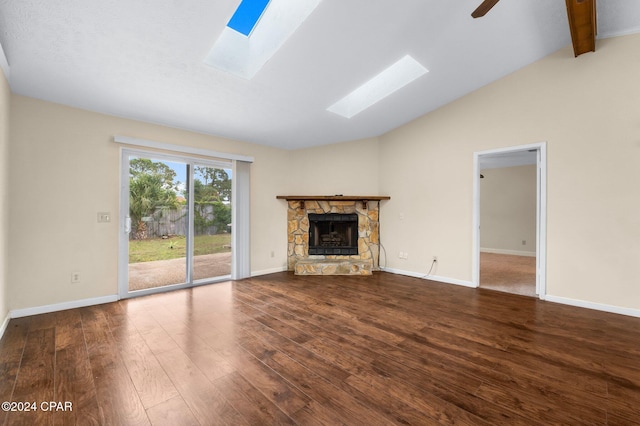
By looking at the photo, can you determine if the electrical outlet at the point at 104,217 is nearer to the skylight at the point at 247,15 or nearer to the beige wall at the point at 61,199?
the beige wall at the point at 61,199

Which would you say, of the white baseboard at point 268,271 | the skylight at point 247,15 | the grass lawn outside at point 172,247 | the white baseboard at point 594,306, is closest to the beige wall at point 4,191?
the grass lawn outside at point 172,247

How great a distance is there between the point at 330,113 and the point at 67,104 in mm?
3313

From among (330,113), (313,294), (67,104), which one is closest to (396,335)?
(313,294)

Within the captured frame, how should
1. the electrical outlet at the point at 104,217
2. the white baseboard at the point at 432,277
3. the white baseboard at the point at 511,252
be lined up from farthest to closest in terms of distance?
1. the white baseboard at the point at 511,252
2. the white baseboard at the point at 432,277
3. the electrical outlet at the point at 104,217

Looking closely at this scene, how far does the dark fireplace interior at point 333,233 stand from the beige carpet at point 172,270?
1.70 metres

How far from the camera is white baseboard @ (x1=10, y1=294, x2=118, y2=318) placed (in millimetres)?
2909

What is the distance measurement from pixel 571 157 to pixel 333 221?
3691 millimetres

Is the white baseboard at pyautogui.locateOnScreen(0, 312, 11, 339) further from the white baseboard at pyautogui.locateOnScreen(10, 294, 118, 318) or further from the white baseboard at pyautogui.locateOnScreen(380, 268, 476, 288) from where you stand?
the white baseboard at pyautogui.locateOnScreen(380, 268, 476, 288)

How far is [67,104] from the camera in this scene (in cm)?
316

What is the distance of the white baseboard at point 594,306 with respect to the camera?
299cm

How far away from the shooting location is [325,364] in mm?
2006

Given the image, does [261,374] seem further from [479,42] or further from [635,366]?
[479,42]

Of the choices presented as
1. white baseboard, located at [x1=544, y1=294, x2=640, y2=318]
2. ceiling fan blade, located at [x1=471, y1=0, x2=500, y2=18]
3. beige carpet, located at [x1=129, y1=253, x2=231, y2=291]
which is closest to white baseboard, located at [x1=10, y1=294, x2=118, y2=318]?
beige carpet, located at [x1=129, y1=253, x2=231, y2=291]

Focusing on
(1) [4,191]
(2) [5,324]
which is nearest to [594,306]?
(2) [5,324]
